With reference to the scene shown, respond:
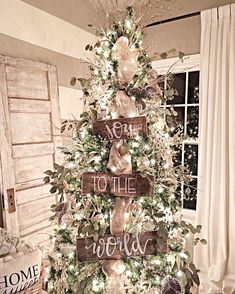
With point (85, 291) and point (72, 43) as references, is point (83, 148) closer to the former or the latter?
point (85, 291)

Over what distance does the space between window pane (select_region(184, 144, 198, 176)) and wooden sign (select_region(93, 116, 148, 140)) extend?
180cm

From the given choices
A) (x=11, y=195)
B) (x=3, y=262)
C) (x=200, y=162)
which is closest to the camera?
(x=3, y=262)

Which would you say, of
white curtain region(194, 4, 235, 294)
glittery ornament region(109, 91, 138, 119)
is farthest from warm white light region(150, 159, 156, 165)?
white curtain region(194, 4, 235, 294)

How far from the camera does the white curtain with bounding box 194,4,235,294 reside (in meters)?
2.18

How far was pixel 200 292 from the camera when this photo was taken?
224 centimetres

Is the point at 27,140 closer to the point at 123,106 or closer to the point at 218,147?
the point at 123,106

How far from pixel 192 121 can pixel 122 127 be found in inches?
72.6

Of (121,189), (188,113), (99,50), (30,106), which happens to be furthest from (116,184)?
(188,113)

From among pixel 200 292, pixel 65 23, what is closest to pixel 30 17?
pixel 65 23

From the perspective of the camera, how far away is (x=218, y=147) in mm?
2258

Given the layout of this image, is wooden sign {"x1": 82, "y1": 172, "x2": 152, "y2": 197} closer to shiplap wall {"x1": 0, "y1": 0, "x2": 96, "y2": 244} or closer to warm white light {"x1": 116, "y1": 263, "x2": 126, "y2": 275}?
warm white light {"x1": 116, "y1": 263, "x2": 126, "y2": 275}

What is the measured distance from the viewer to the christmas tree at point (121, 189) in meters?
1.11

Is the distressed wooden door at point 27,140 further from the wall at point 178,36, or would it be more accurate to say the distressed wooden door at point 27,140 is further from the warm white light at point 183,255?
the warm white light at point 183,255

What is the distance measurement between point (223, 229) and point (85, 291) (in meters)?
1.57
